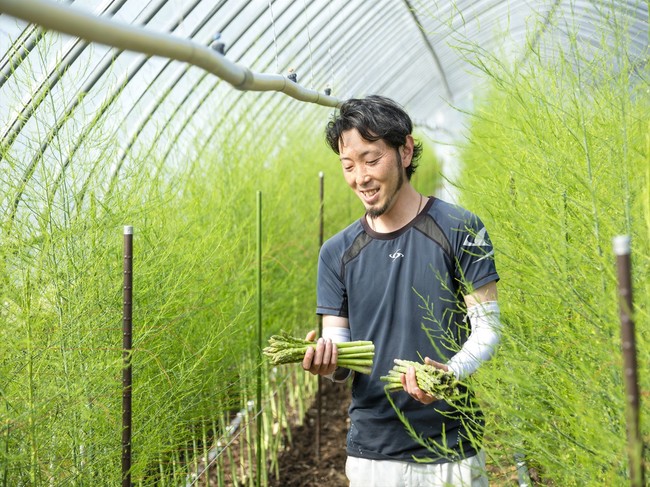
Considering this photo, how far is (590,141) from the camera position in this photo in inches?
87.4

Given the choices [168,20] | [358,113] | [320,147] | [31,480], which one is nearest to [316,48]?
[320,147]

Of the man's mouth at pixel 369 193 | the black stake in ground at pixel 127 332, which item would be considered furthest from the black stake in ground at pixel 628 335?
the black stake in ground at pixel 127 332

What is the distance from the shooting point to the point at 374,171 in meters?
2.27

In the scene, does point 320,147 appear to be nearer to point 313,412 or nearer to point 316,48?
point 316,48

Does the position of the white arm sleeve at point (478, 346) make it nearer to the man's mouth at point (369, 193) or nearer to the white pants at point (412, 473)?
the white pants at point (412, 473)

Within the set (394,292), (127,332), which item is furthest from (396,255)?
(127,332)

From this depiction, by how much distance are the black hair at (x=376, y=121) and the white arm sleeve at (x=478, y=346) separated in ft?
1.89

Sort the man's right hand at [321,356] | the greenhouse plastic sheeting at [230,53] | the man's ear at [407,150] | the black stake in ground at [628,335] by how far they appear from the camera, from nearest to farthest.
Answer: the black stake in ground at [628,335] < the man's right hand at [321,356] < the man's ear at [407,150] < the greenhouse plastic sheeting at [230,53]

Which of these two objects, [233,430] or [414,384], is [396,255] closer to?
[414,384]

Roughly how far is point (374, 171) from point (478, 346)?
0.59 metres

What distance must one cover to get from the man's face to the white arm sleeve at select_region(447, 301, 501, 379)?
1.41ft

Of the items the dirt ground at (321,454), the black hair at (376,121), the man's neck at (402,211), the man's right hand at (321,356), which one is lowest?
the dirt ground at (321,454)

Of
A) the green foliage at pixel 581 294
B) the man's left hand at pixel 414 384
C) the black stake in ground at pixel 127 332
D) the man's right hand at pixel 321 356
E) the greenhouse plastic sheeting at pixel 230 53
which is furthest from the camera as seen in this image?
the greenhouse plastic sheeting at pixel 230 53

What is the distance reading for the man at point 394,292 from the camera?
7.15ft
